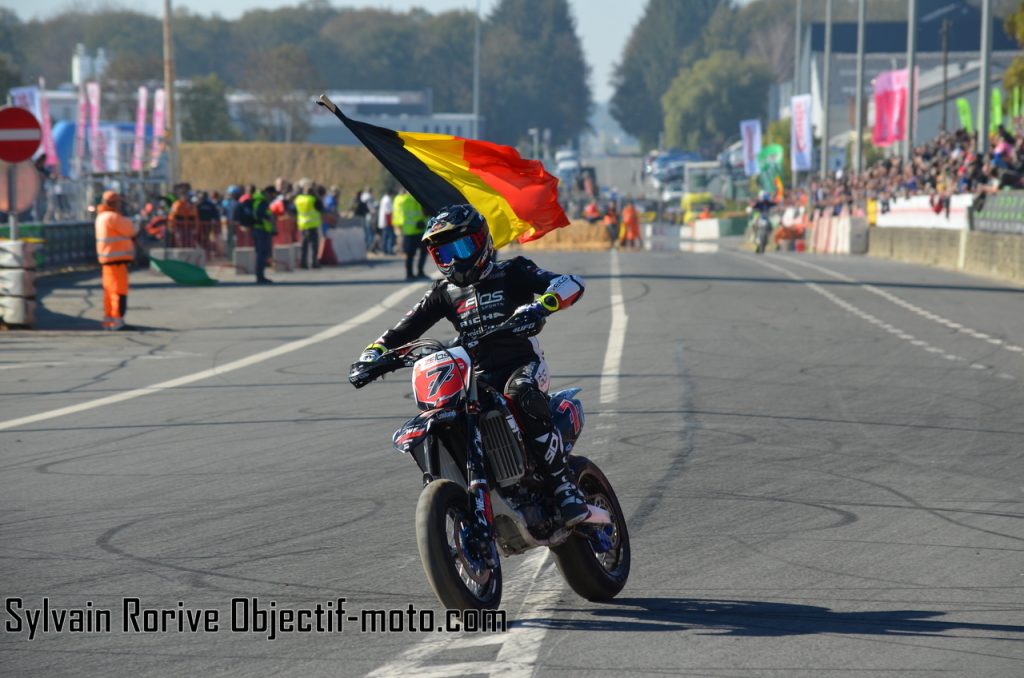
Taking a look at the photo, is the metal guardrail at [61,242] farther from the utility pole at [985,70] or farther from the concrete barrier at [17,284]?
the utility pole at [985,70]

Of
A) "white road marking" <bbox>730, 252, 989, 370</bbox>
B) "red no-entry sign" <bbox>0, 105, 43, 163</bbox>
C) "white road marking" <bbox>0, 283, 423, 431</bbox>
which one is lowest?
"white road marking" <bbox>0, 283, 423, 431</bbox>

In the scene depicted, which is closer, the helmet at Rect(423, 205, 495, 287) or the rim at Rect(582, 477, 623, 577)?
the helmet at Rect(423, 205, 495, 287)

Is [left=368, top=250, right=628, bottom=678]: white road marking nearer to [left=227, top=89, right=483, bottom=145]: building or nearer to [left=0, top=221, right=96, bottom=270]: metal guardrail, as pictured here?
[left=0, top=221, right=96, bottom=270]: metal guardrail

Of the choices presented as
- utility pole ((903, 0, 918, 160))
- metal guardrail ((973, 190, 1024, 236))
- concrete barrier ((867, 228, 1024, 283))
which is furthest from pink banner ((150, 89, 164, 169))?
metal guardrail ((973, 190, 1024, 236))

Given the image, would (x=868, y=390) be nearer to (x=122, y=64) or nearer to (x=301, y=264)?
(x=301, y=264)

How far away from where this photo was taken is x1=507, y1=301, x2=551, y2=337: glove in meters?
6.22

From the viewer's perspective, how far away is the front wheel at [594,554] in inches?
250

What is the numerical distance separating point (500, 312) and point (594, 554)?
1.03 m

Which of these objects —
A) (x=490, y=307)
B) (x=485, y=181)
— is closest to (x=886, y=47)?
(x=485, y=181)

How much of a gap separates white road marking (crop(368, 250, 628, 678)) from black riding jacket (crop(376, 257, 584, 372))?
3.05 feet

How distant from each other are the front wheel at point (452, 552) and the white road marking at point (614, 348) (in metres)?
6.54

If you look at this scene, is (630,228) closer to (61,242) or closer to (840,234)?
(840,234)

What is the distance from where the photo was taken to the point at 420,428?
19.6 feet

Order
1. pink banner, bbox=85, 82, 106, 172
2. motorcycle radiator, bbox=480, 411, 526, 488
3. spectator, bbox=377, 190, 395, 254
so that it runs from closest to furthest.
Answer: motorcycle radiator, bbox=480, 411, 526, 488
spectator, bbox=377, 190, 395, 254
pink banner, bbox=85, 82, 106, 172
